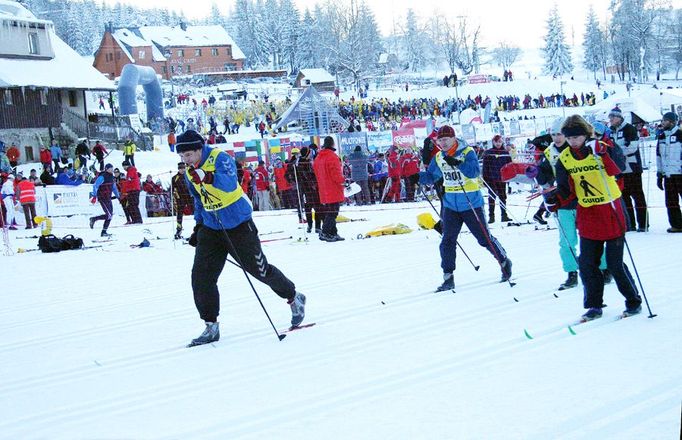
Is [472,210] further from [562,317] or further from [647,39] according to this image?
[647,39]

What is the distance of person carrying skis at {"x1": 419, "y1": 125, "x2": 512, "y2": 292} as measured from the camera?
7.17 m

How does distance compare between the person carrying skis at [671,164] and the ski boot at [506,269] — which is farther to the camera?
the person carrying skis at [671,164]

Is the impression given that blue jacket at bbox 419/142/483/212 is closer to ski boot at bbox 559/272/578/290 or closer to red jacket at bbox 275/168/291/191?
ski boot at bbox 559/272/578/290

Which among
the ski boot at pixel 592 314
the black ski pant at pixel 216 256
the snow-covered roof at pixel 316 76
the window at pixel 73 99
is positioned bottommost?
the ski boot at pixel 592 314

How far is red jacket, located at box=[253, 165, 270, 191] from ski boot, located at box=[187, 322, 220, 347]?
14.4 m

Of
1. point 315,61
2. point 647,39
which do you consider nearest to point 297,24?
point 315,61

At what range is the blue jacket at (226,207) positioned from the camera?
566 centimetres

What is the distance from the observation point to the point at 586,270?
18.2ft

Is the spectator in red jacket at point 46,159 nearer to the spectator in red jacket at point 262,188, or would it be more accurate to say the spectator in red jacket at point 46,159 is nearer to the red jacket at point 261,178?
the spectator in red jacket at point 262,188

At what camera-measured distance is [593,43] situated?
9650cm

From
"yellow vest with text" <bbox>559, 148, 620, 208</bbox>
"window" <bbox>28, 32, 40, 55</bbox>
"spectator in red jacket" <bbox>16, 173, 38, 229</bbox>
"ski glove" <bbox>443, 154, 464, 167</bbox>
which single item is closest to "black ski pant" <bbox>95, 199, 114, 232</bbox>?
"spectator in red jacket" <bbox>16, 173, 38, 229</bbox>

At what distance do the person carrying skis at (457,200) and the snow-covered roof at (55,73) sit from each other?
29.6 metres

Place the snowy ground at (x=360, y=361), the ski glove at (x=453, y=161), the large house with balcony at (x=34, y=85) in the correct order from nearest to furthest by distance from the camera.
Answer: the snowy ground at (x=360, y=361) < the ski glove at (x=453, y=161) < the large house with balcony at (x=34, y=85)

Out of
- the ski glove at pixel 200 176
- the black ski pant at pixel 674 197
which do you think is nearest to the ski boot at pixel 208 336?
the ski glove at pixel 200 176
